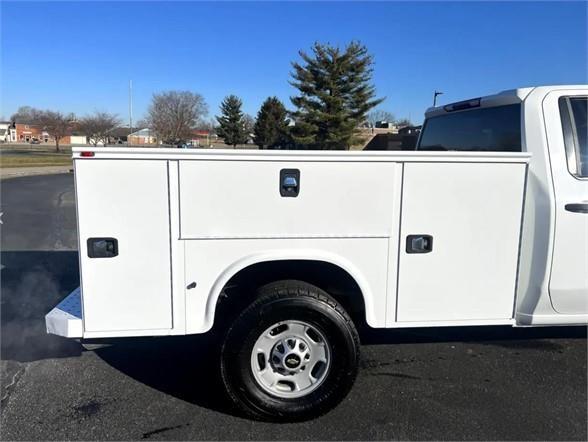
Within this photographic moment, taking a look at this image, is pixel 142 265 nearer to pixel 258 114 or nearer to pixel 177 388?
pixel 177 388

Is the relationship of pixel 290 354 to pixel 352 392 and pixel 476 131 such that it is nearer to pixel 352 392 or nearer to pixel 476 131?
pixel 352 392

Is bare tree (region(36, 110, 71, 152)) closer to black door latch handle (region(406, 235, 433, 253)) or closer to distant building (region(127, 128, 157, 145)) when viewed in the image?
distant building (region(127, 128, 157, 145))

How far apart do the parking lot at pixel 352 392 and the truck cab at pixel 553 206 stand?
65cm

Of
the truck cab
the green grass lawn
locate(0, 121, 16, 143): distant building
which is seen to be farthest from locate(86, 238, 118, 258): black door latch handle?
Result: locate(0, 121, 16, 143): distant building

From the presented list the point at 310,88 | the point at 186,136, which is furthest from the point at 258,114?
the point at 310,88

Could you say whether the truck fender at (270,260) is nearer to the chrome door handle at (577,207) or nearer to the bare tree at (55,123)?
the chrome door handle at (577,207)

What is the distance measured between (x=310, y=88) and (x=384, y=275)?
4390 centimetres

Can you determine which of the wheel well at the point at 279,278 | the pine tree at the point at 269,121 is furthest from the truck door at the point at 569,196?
the pine tree at the point at 269,121

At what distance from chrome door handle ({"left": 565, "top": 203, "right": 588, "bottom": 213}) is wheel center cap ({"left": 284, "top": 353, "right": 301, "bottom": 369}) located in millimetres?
1996

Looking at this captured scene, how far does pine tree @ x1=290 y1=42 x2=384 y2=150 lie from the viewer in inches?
1725

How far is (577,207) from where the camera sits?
9.72 feet

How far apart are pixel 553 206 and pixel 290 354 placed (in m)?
1.93

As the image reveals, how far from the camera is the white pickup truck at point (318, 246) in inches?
104

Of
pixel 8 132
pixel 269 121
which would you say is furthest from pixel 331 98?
pixel 8 132
